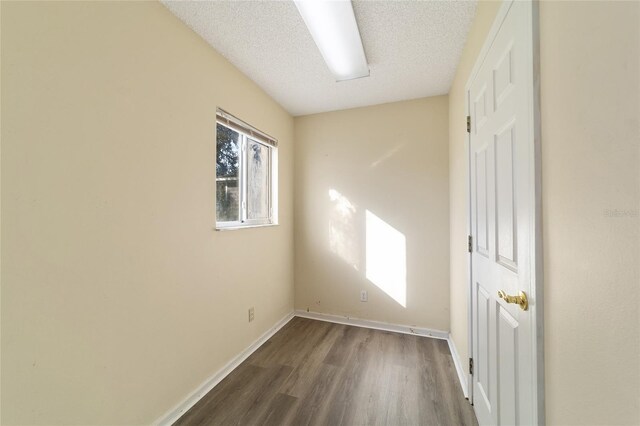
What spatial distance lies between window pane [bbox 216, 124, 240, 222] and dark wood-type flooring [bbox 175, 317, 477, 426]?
1.28 m

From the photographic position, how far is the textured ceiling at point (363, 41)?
4.92 feet

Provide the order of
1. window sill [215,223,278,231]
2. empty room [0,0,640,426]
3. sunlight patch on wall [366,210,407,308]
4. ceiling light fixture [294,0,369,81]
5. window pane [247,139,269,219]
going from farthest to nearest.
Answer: sunlight patch on wall [366,210,407,308] < window pane [247,139,269,219] < window sill [215,223,278,231] < ceiling light fixture [294,0,369,81] < empty room [0,0,640,426]

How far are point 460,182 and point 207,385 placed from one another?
246 cm

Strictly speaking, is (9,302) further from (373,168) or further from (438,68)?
(438,68)

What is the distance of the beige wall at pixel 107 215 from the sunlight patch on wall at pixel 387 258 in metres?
1.60

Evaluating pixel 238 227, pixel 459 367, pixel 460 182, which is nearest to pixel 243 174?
pixel 238 227

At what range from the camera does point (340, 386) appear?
1.78 metres

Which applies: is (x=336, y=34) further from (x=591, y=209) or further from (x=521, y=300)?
(x=521, y=300)

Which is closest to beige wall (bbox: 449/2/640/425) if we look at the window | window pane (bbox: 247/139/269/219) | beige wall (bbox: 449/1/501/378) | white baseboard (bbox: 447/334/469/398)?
beige wall (bbox: 449/1/501/378)

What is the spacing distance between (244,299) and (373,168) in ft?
6.29

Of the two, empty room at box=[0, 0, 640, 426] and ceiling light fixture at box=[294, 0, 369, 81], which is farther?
ceiling light fixture at box=[294, 0, 369, 81]

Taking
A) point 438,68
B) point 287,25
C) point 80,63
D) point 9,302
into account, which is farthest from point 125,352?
point 438,68

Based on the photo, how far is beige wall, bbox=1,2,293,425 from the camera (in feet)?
3.02

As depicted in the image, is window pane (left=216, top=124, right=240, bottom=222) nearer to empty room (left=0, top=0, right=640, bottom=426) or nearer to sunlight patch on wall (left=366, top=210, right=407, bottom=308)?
empty room (left=0, top=0, right=640, bottom=426)
